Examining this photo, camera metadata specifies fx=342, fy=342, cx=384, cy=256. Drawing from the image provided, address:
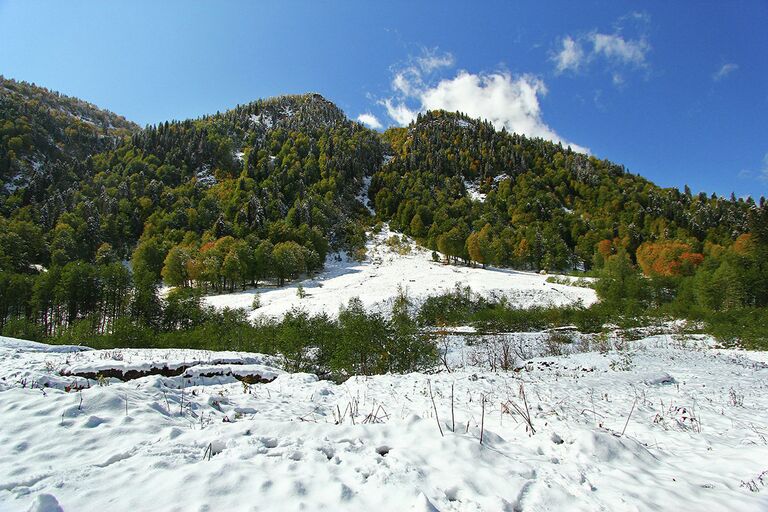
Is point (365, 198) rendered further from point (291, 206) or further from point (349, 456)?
point (349, 456)

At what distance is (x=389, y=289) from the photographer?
7500cm

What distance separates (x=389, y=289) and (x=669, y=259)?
8194cm

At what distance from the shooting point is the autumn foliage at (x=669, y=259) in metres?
93.2

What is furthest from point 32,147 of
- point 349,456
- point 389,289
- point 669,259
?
point 669,259

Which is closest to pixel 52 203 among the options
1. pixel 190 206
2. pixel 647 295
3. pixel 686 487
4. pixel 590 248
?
pixel 190 206

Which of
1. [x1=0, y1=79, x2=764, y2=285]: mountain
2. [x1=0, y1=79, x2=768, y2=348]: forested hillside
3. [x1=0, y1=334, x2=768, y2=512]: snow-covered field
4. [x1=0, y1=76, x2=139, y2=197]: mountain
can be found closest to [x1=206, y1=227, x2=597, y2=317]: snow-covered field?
[x1=0, y1=79, x2=768, y2=348]: forested hillside

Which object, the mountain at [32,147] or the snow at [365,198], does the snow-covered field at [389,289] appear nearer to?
the snow at [365,198]

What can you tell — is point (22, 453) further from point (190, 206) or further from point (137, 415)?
point (190, 206)

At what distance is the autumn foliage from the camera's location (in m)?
93.2

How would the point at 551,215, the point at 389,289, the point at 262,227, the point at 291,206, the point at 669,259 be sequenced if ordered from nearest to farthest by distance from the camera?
the point at 389,289, the point at 669,259, the point at 262,227, the point at 291,206, the point at 551,215

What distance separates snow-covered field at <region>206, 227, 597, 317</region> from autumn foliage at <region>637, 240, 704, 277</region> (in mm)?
36107

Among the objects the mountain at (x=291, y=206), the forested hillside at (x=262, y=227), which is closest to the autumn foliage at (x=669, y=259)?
the forested hillside at (x=262, y=227)

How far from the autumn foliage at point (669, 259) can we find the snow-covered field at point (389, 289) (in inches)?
1422

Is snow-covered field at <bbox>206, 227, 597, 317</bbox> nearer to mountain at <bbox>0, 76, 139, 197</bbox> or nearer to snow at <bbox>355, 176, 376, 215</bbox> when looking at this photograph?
snow at <bbox>355, 176, 376, 215</bbox>
